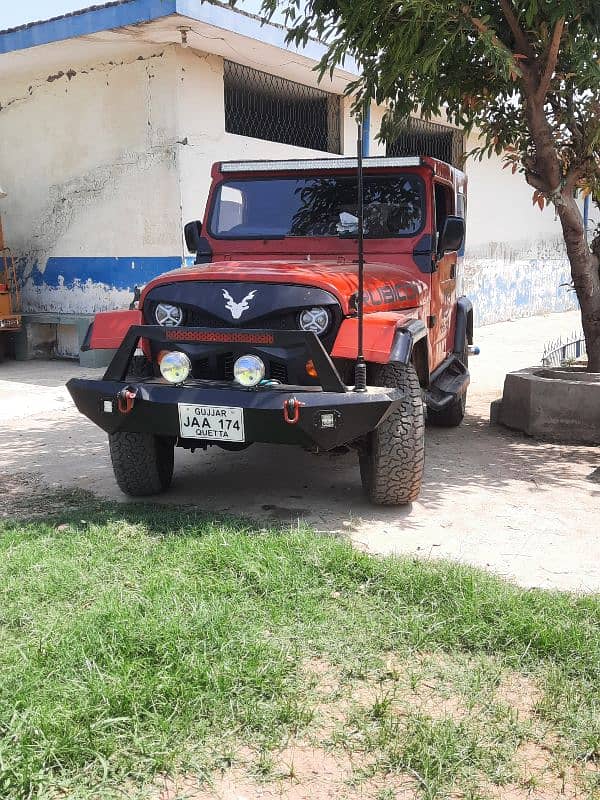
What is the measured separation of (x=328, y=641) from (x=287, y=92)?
9.54 metres

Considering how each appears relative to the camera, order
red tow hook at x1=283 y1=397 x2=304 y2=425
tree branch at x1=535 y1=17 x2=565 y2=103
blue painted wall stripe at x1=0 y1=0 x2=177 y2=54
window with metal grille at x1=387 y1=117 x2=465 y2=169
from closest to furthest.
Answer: red tow hook at x1=283 y1=397 x2=304 y2=425 → tree branch at x1=535 y1=17 x2=565 y2=103 → blue painted wall stripe at x1=0 y1=0 x2=177 y2=54 → window with metal grille at x1=387 y1=117 x2=465 y2=169

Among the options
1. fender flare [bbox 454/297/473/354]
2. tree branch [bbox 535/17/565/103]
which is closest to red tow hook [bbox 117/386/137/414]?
fender flare [bbox 454/297/473/354]

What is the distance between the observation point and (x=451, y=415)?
6.41 m

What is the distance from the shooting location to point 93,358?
9.87 m

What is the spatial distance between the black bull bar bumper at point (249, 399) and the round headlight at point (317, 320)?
18 centimetres

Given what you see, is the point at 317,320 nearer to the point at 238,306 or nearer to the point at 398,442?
the point at 238,306

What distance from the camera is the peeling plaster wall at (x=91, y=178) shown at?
9.28 m

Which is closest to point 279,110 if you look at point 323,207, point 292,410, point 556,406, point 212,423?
point 323,207

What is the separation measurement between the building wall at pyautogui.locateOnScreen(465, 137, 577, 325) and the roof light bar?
9746 millimetres

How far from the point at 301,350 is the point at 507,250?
13839mm

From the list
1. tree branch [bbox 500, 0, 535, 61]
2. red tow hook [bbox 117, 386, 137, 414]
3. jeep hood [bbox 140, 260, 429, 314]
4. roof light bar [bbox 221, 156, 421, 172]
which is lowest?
red tow hook [bbox 117, 386, 137, 414]

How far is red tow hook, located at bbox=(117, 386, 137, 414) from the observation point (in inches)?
152

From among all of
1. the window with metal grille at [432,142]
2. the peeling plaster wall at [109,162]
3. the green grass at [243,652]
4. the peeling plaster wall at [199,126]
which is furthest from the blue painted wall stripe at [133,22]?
the green grass at [243,652]

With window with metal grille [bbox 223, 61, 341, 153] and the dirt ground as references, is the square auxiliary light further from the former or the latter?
window with metal grille [bbox 223, 61, 341, 153]
